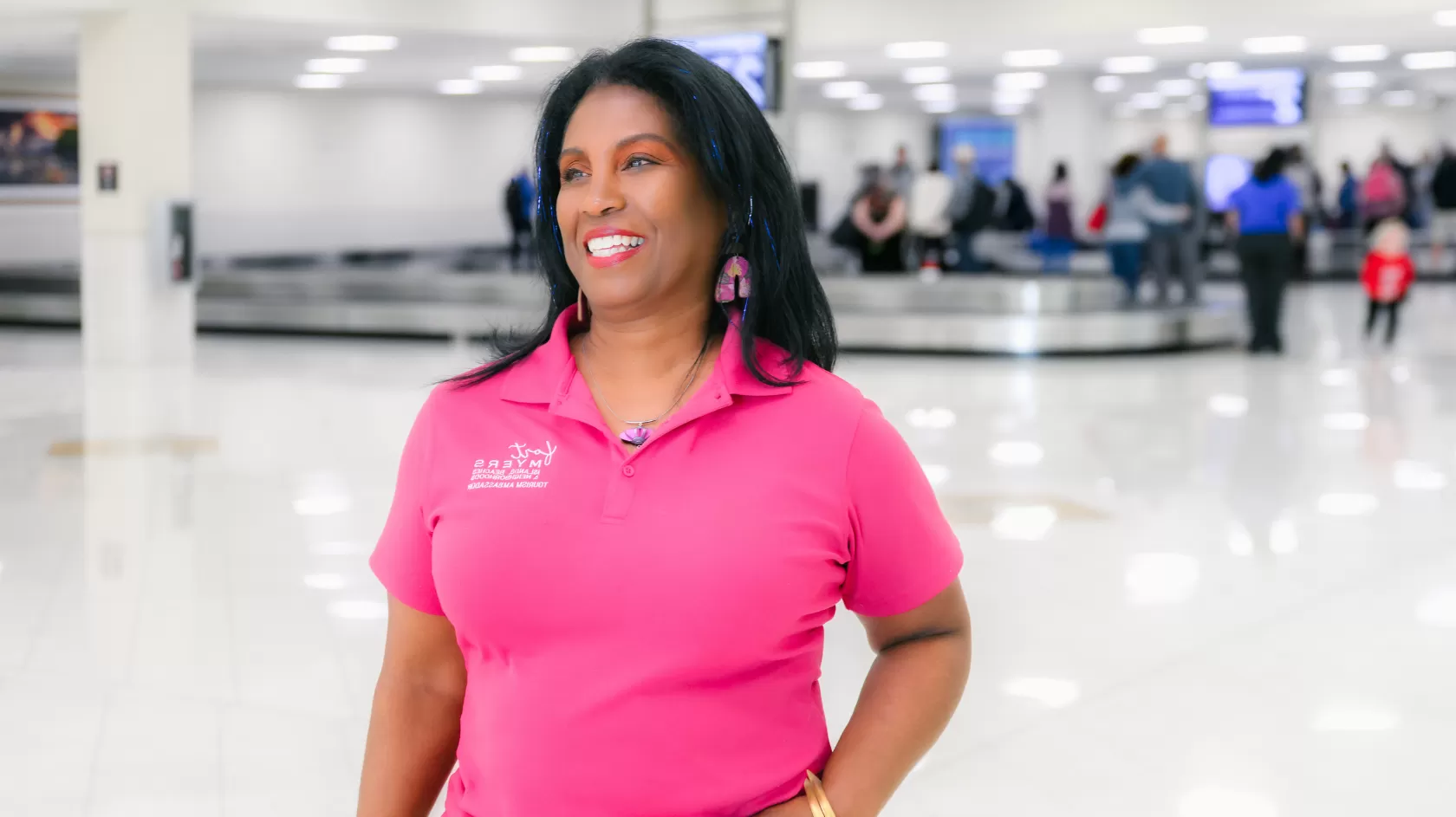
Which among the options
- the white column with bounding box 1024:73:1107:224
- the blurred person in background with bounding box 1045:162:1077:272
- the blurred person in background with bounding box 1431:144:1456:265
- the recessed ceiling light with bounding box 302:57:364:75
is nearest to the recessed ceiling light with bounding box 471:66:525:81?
the recessed ceiling light with bounding box 302:57:364:75

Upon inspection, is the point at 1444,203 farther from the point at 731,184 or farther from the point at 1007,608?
the point at 731,184

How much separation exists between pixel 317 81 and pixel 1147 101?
17516 millimetres

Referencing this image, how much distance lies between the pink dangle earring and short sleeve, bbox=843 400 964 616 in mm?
213

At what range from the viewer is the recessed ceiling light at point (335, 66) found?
21816 mm

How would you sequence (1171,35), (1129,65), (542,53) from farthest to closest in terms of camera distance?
(1129,65) < (542,53) < (1171,35)

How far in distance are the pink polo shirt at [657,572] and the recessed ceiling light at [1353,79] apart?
27.7m

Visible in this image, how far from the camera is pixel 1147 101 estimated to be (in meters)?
33.1

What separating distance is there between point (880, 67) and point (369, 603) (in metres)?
19.0

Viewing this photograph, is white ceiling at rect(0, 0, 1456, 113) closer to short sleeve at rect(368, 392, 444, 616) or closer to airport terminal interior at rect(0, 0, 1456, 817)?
airport terminal interior at rect(0, 0, 1456, 817)

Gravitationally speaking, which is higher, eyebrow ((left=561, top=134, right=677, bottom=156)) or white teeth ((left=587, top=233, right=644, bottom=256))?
eyebrow ((left=561, top=134, right=677, bottom=156))

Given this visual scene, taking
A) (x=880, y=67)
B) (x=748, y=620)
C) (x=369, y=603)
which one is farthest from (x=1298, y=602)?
(x=880, y=67)

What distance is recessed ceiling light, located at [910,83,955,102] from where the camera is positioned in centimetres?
2838

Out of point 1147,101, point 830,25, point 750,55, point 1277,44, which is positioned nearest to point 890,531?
point 750,55

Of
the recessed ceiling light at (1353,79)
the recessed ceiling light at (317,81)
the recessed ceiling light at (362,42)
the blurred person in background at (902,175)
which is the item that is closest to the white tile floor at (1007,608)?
the recessed ceiling light at (362,42)
